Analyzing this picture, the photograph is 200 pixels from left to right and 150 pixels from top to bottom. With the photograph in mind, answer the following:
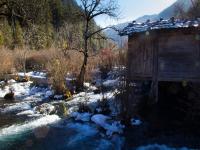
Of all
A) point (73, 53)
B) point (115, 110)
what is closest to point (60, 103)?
point (115, 110)

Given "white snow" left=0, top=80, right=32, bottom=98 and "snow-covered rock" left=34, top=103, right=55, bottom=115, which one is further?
"white snow" left=0, top=80, right=32, bottom=98

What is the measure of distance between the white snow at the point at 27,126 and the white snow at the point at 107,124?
70.1 inches

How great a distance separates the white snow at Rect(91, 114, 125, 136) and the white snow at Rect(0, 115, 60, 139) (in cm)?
178

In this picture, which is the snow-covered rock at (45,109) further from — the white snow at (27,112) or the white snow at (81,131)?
the white snow at (81,131)

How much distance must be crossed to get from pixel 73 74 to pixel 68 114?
19.3 feet

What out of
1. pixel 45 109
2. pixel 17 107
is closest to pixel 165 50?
pixel 45 109

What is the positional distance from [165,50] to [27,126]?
18.8ft

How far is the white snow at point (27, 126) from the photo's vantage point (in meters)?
12.0

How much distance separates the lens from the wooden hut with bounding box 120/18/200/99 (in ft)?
42.4

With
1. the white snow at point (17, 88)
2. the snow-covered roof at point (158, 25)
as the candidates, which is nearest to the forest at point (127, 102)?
the snow-covered roof at point (158, 25)

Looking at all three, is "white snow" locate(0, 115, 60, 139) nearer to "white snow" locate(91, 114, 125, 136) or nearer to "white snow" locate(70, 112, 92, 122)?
"white snow" locate(70, 112, 92, 122)

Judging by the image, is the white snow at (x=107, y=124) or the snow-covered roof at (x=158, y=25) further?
the snow-covered roof at (x=158, y=25)

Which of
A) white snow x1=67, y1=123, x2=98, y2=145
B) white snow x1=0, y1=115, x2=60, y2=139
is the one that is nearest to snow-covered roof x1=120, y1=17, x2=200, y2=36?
white snow x1=67, y1=123, x2=98, y2=145

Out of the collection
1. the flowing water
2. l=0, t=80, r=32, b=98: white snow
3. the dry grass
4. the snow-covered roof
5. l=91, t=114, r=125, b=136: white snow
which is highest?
the snow-covered roof
